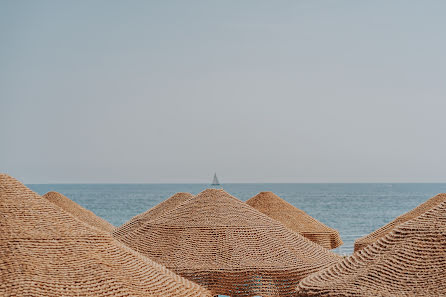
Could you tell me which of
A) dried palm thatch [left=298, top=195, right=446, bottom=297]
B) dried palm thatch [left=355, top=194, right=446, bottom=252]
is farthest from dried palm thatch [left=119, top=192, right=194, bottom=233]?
dried palm thatch [left=298, top=195, right=446, bottom=297]

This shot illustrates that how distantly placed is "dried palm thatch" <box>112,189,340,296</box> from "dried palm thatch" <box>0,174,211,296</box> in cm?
222

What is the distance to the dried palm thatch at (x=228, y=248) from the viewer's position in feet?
20.7

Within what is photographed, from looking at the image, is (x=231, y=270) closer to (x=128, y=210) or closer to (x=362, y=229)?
(x=362, y=229)

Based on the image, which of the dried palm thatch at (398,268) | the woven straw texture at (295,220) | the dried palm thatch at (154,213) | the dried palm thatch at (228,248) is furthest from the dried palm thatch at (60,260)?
the woven straw texture at (295,220)

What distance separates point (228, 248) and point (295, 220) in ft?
18.8

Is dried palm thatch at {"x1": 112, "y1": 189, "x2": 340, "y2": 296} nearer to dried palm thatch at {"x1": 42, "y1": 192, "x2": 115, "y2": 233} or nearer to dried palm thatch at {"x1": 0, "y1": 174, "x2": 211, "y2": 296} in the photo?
dried palm thatch at {"x1": 0, "y1": 174, "x2": 211, "y2": 296}

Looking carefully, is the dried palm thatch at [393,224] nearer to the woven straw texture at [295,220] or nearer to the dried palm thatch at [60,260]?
the woven straw texture at [295,220]

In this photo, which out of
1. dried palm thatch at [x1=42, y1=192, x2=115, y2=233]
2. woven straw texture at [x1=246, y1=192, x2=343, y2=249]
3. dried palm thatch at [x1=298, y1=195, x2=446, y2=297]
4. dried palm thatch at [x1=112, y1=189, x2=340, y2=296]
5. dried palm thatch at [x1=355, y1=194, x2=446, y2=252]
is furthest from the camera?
woven straw texture at [x1=246, y1=192, x2=343, y2=249]

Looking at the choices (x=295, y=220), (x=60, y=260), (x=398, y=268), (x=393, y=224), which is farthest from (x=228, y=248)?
(x=295, y=220)

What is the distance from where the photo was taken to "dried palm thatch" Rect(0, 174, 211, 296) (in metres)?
3.50

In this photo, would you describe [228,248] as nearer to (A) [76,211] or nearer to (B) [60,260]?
(B) [60,260]

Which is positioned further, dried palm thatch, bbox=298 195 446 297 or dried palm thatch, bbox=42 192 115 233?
dried palm thatch, bbox=42 192 115 233

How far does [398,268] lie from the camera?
3.97 m

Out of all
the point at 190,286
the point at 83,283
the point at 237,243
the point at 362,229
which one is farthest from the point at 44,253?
the point at 362,229
